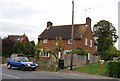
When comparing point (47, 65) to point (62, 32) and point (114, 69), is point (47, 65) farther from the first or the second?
point (62, 32)

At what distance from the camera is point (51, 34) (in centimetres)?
3762

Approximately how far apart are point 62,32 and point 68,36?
2.48 metres

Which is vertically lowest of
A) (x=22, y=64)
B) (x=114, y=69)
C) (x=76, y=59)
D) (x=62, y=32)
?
(x=114, y=69)

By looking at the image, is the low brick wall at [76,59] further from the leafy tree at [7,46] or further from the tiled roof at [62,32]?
the leafy tree at [7,46]

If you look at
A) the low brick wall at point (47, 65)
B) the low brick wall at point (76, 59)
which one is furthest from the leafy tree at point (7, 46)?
the low brick wall at point (76, 59)

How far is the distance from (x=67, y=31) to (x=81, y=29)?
3117 millimetres

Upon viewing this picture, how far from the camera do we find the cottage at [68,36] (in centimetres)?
3438

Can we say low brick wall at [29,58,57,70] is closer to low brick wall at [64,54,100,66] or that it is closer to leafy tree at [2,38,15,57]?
low brick wall at [64,54,100,66]

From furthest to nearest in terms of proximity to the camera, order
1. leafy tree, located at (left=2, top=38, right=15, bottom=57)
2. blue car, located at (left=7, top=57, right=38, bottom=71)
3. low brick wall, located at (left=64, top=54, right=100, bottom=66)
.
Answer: leafy tree, located at (left=2, top=38, right=15, bottom=57) < low brick wall, located at (left=64, top=54, right=100, bottom=66) < blue car, located at (left=7, top=57, right=38, bottom=71)

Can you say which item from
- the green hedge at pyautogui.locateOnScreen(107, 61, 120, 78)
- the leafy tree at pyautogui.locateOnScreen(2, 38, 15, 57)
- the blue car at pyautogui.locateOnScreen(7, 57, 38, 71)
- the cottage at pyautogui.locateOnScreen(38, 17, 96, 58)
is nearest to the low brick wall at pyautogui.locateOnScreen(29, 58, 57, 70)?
the blue car at pyautogui.locateOnScreen(7, 57, 38, 71)

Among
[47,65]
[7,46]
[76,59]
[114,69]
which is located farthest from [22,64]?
[7,46]

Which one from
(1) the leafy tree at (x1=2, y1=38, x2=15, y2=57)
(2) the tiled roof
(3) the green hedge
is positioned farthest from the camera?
(2) the tiled roof

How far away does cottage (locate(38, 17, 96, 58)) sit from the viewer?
34384 mm

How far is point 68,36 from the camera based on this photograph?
115ft
